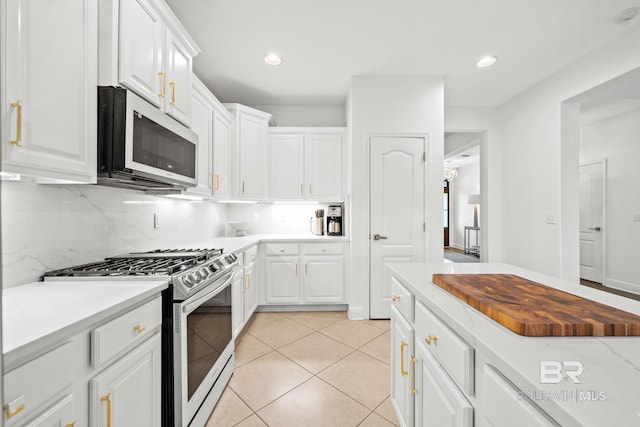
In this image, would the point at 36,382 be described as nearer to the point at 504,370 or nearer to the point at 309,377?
the point at 504,370

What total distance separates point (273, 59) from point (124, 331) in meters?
2.68

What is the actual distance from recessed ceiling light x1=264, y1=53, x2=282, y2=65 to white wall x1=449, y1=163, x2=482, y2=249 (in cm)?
739

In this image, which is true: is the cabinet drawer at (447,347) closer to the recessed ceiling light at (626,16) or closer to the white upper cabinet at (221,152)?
the white upper cabinet at (221,152)

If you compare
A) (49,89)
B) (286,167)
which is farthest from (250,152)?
(49,89)

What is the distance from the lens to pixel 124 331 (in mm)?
1047

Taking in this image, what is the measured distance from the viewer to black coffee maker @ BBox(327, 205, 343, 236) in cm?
367

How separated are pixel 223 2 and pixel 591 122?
234 inches

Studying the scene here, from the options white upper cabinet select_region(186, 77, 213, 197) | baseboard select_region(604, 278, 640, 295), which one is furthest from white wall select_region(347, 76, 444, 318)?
baseboard select_region(604, 278, 640, 295)

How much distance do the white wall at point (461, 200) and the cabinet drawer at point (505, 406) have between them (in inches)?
336

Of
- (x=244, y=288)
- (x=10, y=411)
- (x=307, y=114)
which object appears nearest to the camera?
(x=10, y=411)

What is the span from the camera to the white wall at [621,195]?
4.07 m

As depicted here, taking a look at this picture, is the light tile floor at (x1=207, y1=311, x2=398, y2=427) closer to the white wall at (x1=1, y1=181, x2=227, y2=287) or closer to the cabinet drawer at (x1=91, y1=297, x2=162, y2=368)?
the cabinet drawer at (x1=91, y1=297, x2=162, y2=368)

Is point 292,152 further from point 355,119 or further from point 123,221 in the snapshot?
point 123,221
